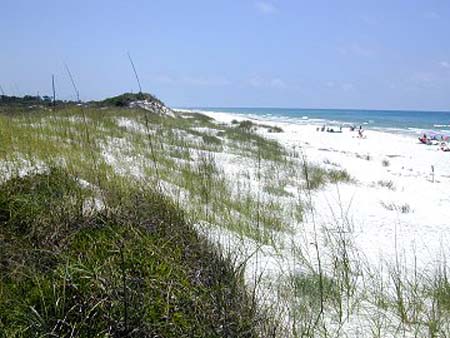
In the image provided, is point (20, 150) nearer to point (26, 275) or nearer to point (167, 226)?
point (167, 226)

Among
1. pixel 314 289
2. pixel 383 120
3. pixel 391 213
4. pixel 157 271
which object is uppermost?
pixel 383 120

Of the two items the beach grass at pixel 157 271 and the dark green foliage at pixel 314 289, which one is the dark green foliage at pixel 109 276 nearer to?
the beach grass at pixel 157 271

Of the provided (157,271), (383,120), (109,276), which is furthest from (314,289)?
(383,120)

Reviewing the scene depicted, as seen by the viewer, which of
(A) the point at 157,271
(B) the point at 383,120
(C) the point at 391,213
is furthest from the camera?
(B) the point at 383,120

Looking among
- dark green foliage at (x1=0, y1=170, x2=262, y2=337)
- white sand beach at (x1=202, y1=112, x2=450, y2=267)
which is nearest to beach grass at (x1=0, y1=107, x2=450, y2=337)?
dark green foliage at (x1=0, y1=170, x2=262, y2=337)

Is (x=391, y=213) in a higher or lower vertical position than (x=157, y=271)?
lower

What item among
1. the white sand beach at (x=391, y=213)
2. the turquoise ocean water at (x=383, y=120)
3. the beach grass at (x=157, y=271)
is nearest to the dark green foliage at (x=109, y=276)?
the beach grass at (x=157, y=271)

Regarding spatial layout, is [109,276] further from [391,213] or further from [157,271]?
[391,213]

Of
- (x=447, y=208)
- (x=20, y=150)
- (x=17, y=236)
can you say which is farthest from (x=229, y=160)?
(x=17, y=236)

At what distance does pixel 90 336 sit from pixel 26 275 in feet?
1.70

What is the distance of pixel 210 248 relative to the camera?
9.37 ft

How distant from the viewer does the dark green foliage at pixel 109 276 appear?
184 cm

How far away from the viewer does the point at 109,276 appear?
6.57 ft

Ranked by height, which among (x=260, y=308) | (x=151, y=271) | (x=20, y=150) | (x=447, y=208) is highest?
(x=20, y=150)
